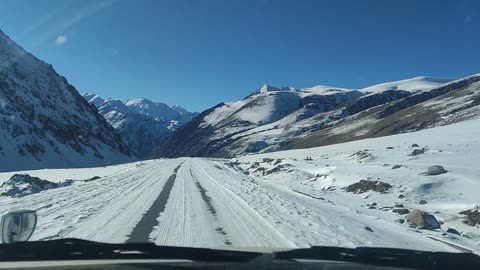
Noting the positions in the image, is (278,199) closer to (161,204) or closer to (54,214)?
(161,204)

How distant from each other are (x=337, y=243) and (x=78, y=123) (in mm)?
199656

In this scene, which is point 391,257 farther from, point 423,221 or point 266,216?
point 423,221

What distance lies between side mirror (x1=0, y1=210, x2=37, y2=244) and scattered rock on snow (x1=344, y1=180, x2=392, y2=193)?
18551 millimetres

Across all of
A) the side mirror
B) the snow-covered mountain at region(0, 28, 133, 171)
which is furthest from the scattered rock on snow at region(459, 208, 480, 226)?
the snow-covered mountain at region(0, 28, 133, 171)

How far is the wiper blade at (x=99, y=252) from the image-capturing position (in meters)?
5.15

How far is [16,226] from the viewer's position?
539 centimetres

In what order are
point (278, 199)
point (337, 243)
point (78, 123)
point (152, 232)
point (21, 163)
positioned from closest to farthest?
point (337, 243), point (152, 232), point (278, 199), point (21, 163), point (78, 123)

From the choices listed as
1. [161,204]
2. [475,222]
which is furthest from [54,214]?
[475,222]

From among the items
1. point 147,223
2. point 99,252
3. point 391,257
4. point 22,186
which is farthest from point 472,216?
point 22,186

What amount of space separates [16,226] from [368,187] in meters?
19.8

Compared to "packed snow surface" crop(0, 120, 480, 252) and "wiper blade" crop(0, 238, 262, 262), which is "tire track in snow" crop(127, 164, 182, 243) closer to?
"packed snow surface" crop(0, 120, 480, 252)

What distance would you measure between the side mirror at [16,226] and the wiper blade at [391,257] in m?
2.67

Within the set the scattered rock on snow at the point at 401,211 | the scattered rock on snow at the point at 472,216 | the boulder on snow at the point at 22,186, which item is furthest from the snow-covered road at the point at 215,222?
the boulder on snow at the point at 22,186

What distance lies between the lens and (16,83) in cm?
18562
